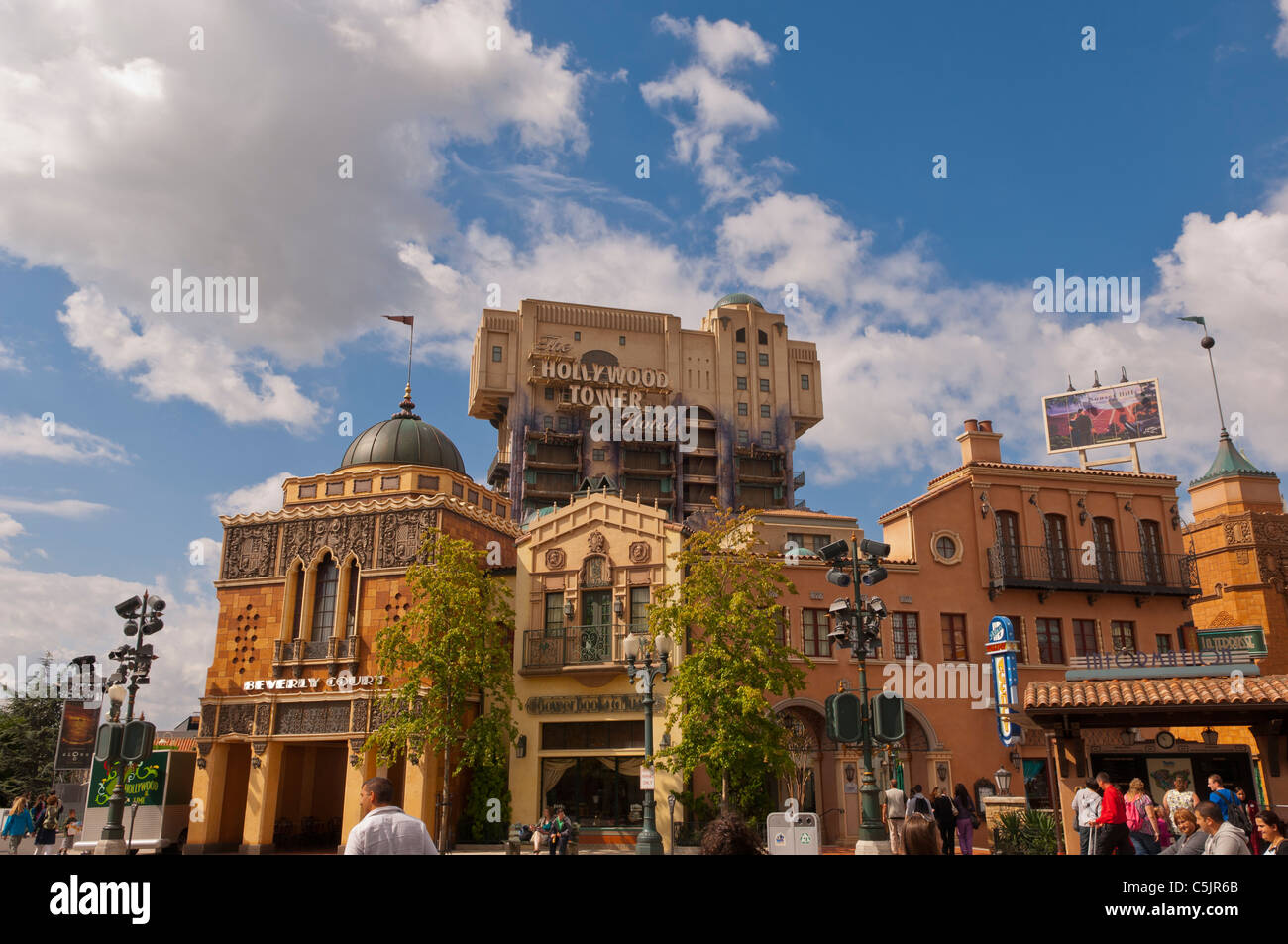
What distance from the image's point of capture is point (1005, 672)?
92.2 ft

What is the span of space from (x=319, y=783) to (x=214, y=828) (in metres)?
4.23

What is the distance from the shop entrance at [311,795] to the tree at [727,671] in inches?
486

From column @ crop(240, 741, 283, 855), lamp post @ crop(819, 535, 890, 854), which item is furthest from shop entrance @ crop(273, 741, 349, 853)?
lamp post @ crop(819, 535, 890, 854)

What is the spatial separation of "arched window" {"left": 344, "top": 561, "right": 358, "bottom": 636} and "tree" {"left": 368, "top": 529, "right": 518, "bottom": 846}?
1806 millimetres

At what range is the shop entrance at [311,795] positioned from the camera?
32188mm

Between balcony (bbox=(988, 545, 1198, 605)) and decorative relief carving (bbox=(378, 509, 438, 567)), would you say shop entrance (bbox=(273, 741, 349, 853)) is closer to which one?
decorative relief carving (bbox=(378, 509, 438, 567))

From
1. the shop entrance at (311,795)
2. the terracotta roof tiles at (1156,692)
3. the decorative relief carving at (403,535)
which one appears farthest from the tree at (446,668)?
the terracotta roof tiles at (1156,692)

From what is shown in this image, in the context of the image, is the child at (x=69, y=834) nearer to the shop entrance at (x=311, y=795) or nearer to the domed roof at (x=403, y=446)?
the shop entrance at (x=311, y=795)

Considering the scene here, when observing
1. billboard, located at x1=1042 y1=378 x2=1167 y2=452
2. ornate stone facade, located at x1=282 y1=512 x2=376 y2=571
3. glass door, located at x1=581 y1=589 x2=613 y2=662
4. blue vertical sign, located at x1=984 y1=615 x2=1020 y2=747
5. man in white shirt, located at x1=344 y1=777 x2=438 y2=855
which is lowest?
man in white shirt, located at x1=344 y1=777 x2=438 y2=855

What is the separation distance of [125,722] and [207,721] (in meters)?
9.86

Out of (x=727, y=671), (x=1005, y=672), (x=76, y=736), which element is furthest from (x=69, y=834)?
(x=1005, y=672)

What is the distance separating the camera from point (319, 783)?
34.6 m

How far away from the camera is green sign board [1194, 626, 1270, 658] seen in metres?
25.4

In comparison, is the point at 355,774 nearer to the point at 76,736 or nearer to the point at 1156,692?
the point at 76,736
